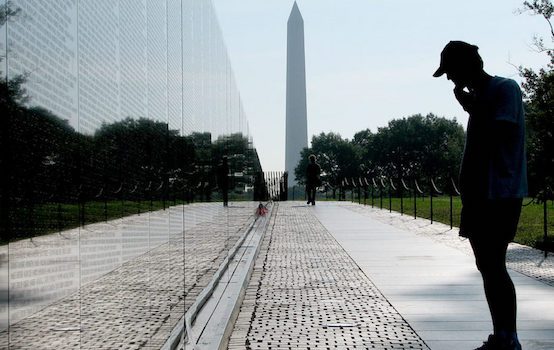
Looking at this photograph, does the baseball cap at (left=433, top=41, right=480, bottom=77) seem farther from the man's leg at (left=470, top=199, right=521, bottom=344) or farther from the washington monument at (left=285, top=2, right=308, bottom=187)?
the washington monument at (left=285, top=2, right=308, bottom=187)

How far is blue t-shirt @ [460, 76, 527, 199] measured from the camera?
449 centimetres

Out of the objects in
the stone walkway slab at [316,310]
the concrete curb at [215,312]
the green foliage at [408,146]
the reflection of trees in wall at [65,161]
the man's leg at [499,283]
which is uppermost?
the green foliage at [408,146]

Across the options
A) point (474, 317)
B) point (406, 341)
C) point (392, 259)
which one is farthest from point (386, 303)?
point (392, 259)

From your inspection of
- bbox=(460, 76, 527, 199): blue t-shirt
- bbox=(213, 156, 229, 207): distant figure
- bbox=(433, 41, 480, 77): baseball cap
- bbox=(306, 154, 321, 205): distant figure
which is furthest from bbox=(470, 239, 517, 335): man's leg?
bbox=(306, 154, 321, 205): distant figure

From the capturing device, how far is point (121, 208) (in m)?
3.02

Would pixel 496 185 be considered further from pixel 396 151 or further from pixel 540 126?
pixel 396 151

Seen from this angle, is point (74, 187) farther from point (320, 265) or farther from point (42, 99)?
point (320, 265)

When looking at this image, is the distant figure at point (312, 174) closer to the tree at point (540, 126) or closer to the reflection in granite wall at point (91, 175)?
the tree at point (540, 126)

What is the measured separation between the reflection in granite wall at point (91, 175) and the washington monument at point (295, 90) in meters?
56.8

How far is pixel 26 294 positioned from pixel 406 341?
377 cm

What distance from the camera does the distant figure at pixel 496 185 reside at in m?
4.49

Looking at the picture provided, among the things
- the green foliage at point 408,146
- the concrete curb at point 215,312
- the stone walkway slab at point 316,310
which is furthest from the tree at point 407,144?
the concrete curb at point 215,312

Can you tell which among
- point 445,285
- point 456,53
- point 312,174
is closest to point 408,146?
point 312,174

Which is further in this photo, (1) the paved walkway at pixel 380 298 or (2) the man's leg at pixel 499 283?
(1) the paved walkway at pixel 380 298
